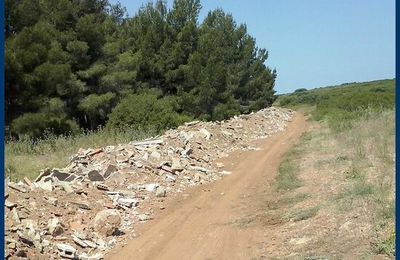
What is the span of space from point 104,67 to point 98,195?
15.6 meters

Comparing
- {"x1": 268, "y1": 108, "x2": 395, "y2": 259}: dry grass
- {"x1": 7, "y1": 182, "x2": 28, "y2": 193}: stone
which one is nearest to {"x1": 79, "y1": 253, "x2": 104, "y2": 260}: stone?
{"x1": 7, "y1": 182, "x2": 28, "y2": 193}: stone

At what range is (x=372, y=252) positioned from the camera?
17.7 ft

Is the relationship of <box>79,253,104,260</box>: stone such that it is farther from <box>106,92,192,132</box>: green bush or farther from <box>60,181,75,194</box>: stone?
<box>106,92,192,132</box>: green bush

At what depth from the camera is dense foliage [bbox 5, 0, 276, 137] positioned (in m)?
17.8

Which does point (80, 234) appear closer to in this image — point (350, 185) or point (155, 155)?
point (350, 185)

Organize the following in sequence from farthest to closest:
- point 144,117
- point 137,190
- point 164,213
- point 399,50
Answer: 1. point 144,117
2. point 137,190
3. point 164,213
4. point 399,50

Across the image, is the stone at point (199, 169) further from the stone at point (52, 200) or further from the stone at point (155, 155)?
the stone at point (52, 200)

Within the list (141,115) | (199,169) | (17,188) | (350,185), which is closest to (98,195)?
(17,188)

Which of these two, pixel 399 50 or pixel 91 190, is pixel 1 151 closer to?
pixel 399 50

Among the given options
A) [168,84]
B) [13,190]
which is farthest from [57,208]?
[168,84]

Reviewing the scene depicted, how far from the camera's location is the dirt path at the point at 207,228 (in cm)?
678

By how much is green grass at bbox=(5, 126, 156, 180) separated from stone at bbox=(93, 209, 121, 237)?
4.38 m

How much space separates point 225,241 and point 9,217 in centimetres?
325

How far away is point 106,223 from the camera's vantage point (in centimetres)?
773
